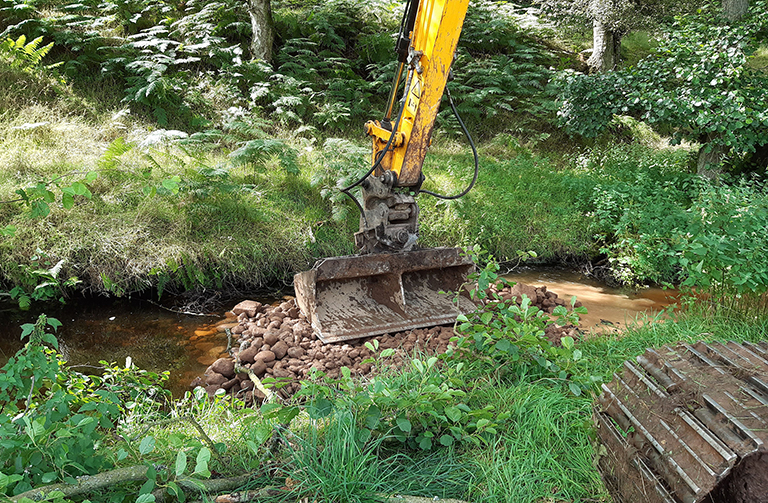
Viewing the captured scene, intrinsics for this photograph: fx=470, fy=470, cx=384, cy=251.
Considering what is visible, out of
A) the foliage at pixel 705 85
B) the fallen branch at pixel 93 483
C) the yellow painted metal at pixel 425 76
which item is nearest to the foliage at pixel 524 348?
the yellow painted metal at pixel 425 76

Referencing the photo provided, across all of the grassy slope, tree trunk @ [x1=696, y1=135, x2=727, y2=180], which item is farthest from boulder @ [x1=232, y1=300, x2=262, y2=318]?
tree trunk @ [x1=696, y1=135, x2=727, y2=180]

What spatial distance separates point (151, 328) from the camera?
4.41 meters

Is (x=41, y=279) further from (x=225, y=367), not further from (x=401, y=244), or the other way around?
(x=401, y=244)

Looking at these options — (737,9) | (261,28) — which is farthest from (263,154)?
(737,9)

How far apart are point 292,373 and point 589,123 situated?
21.1 ft

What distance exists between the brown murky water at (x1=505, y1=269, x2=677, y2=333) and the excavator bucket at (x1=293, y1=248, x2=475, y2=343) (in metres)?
1.33

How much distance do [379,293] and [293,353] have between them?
3.00ft

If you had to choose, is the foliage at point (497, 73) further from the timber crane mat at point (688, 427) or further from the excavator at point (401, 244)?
the timber crane mat at point (688, 427)

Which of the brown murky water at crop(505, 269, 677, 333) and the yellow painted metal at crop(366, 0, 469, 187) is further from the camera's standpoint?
the brown murky water at crop(505, 269, 677, 333)

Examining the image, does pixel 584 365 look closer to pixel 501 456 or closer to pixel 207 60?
pixel 501 456

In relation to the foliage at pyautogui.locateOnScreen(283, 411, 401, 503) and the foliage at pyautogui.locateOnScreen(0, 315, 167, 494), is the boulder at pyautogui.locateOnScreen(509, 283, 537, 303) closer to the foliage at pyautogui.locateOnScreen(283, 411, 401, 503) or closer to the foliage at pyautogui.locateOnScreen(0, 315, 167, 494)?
the foliage at pyautogui.locateOnScreen(283, 411, 401, 503)

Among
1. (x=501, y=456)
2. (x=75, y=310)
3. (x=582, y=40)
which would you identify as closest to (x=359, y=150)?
(x=75, y=310)

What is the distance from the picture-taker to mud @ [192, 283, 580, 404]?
337cm

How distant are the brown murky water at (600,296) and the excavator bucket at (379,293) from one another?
1.33 meters
